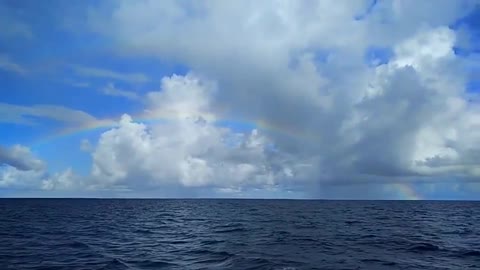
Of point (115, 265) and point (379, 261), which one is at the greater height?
point (379, 261)

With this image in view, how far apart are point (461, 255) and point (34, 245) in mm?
38773

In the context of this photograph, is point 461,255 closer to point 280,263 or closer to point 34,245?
point 280,263

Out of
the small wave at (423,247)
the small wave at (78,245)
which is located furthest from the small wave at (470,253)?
the small wave at (78,245)

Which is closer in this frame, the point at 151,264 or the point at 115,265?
the point at 115,265

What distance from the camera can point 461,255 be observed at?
3322 cm

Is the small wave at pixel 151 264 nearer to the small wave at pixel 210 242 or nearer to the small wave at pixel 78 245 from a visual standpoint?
the small wave at pixel 78 245

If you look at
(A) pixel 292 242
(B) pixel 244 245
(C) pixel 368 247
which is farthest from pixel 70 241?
(C) pixel 368 247

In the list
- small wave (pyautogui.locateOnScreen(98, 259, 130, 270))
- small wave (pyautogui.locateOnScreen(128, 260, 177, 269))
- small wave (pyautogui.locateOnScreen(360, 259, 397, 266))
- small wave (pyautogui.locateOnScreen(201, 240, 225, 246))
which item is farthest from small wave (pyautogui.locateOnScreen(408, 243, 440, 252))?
small wave (pyautogui.locateOnScreen(98, 259, 130, 270))

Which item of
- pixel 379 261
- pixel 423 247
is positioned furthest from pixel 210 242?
pixel 423 247

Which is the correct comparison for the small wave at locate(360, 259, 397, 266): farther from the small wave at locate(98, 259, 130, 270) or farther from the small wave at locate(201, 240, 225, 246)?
the small wave at locate(98, 259, 130, 270)

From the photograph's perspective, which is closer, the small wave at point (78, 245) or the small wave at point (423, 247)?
the small wave at point (423, 247)

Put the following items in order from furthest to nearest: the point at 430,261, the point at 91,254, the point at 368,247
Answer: the point at 368,247 → the point at 91,254 → the point at 430,261

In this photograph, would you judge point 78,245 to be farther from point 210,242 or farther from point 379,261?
point 379,261

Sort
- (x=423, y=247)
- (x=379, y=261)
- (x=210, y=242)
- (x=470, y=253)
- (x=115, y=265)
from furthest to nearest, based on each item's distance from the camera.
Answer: (x=210, y=242)
(x=423, y=247)
(x=470, y=253)
(x=379, y=261)
(x=115, y=265)
